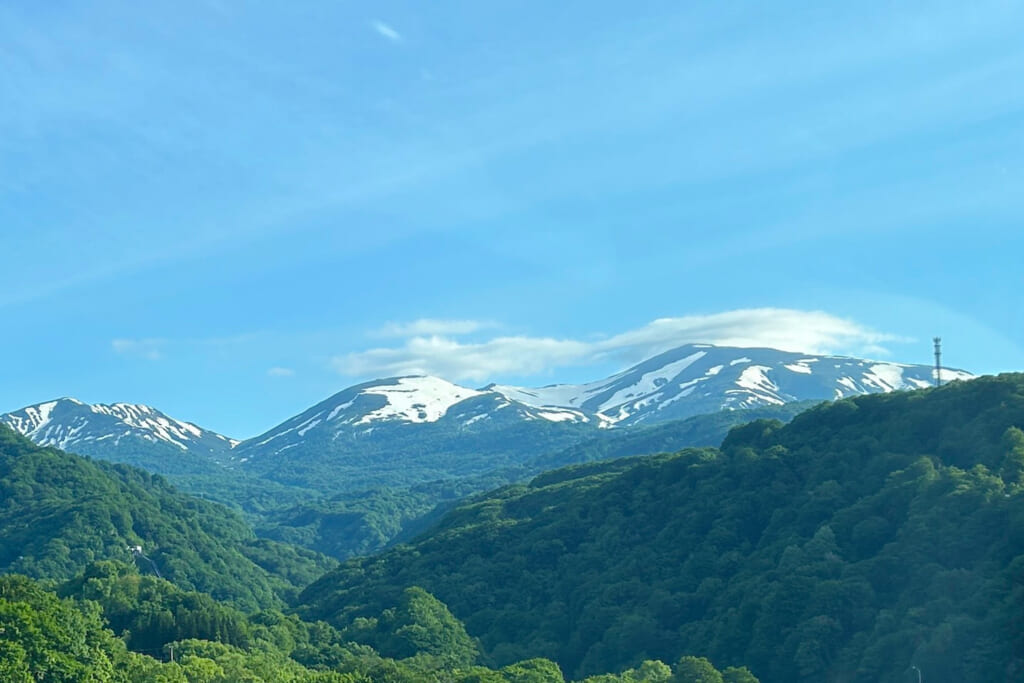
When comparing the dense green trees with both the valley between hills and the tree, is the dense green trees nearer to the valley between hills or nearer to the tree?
the valley between hills

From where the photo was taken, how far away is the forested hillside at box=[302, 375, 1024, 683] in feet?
229

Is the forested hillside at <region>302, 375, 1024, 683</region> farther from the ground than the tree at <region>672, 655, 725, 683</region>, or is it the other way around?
the forested hillside at <region>302, 375, 1024, 683</region>

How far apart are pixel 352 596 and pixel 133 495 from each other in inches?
3236

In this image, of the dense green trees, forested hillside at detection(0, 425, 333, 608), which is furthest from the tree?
forested hillside at detection(0, 425, 333, 608)

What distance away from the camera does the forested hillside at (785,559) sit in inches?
2749

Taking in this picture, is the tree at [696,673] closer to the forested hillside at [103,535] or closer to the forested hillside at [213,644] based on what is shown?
the forested hillside at [213,644]

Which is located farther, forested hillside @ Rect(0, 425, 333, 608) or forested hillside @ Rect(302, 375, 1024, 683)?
forested hillside @ Rect(0, 425, 333, 608)

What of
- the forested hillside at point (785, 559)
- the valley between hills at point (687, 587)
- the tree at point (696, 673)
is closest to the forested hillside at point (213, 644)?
the tree at point (696, 673)

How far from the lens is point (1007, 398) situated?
88.2 meters

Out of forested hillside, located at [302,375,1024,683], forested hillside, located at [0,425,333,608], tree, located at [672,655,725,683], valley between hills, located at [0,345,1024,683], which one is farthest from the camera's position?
forested hillside, located at [0,425,333,608]

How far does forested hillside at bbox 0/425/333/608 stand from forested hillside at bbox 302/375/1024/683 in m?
42.0

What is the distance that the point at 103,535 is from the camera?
526ft

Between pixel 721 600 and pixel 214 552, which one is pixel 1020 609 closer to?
pixel 721 600

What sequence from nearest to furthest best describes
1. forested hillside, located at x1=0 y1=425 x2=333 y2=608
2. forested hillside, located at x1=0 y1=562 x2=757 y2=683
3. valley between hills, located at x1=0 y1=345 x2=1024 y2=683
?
forested hillside, located at x1=0 y1=562 x2=757 y2=683, valley between hills, located at x1=0 y1=345 x2=1024 y2=683, forested hillside, located at x1=0 y1=425 x2=333 y2=608
